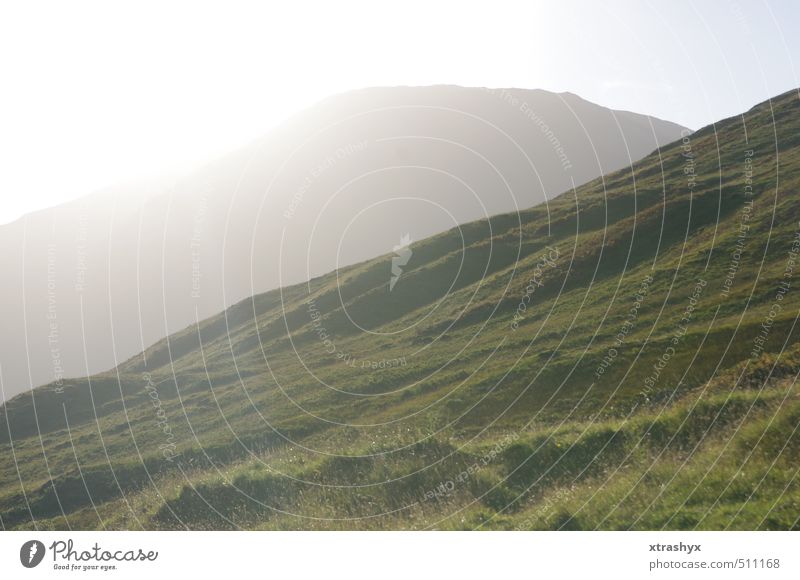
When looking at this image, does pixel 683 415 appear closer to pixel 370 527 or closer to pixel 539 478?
pixel 539 478

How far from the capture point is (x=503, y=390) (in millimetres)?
34688

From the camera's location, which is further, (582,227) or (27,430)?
(582,227)

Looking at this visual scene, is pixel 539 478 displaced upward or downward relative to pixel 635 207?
downward

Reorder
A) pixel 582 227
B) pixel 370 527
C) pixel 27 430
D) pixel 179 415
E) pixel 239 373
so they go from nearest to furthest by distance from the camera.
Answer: pixel 370 527 → pixel 179 415 → pixel 239 373 → pixel 27 430 → pixel 582 227

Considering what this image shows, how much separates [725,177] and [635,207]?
1086 cm

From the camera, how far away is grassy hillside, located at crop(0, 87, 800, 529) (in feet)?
49.5

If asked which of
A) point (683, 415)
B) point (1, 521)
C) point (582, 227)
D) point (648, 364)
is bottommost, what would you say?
point (1, 521)

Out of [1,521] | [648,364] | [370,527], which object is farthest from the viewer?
[1,521]

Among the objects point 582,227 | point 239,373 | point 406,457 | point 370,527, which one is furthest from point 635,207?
point 370,527

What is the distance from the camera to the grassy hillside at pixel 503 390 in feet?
49.5

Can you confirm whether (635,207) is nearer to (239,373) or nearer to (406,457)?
(239,373)

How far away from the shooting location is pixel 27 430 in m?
71.8

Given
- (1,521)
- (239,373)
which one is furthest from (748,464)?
(239,373)

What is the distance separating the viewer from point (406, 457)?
2080cm
